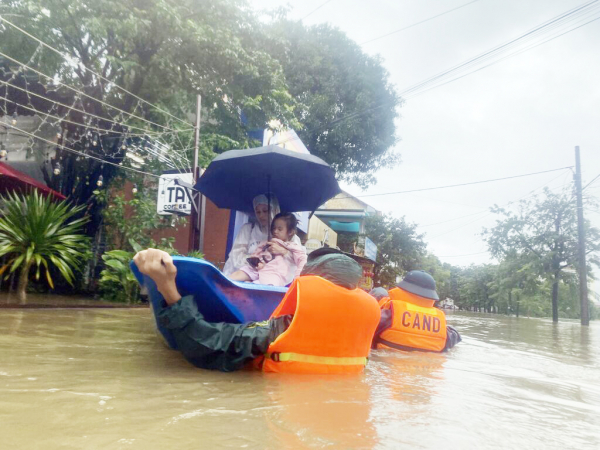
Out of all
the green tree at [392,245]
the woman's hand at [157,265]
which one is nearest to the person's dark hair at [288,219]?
the woman's hand at [157,265]

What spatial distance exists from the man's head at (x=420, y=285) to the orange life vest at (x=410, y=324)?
68 millimetres

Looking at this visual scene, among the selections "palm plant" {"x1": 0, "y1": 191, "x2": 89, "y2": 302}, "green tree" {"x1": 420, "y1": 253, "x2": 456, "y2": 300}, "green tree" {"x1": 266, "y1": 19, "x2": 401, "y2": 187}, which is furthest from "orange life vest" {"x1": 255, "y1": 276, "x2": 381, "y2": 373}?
"green tree" {"x1": 420, "y1": 253, "x2": 456, "y2": 300}

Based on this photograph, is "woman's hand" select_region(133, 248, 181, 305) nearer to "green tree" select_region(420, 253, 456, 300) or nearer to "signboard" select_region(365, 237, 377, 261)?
"signboard" select_region(365, 237, 377, 261)

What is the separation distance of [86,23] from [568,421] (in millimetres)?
9180

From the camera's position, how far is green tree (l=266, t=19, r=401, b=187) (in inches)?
747

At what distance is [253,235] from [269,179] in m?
0.63

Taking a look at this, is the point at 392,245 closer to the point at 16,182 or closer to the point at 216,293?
the point at 16,182

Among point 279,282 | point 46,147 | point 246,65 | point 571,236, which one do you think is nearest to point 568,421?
point 279,282

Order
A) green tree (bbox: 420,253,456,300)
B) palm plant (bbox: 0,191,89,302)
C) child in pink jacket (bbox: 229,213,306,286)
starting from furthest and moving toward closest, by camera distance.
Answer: green tree (bbox: 420,253,456,300) → palm plant (bbox: 0,191,89,302) → child in pink jacket (bbox: 229,213,306,286)

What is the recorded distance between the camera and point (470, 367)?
4488 mm

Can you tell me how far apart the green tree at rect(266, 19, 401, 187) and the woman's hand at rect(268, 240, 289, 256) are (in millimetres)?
14601

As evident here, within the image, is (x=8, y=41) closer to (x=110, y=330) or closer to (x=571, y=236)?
(x=110, y=330)

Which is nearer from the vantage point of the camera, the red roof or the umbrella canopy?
the umbrella canopy

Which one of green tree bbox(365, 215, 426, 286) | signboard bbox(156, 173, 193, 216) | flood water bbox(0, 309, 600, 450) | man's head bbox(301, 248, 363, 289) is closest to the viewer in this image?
flood water bbox(0, 309, 600, 450)
